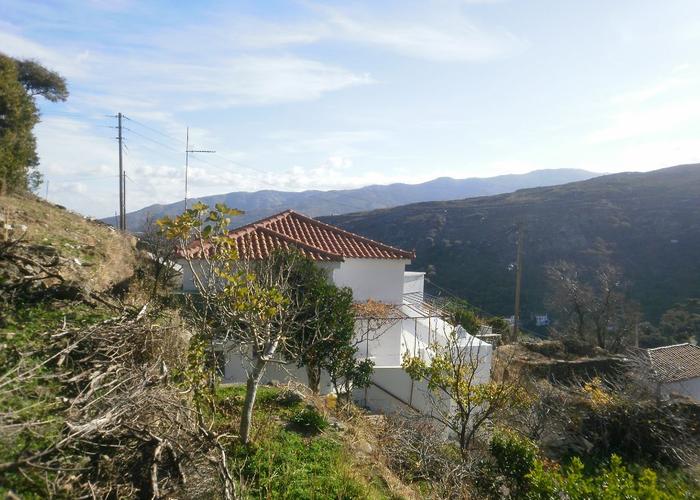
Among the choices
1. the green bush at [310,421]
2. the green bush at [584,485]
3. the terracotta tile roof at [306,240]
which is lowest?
the green bush at [310,421]

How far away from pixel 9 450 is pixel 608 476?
16.1 feet

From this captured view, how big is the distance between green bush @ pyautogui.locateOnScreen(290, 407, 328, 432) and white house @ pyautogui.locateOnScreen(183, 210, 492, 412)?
439cm

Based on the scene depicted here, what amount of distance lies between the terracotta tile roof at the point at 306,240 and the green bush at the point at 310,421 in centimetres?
655

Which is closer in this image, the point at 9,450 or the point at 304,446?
the point at 9,450

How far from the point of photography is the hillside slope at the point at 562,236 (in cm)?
4088

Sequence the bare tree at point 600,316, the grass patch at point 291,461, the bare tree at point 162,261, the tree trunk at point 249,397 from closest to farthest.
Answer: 1. the grass patch at point 291,461
2. the tree trunk at point 249,397
3. the bare tree at point 162,261
4. the bare tree at point 600,316

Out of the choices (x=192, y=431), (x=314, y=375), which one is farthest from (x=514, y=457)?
(x=192, y=431)

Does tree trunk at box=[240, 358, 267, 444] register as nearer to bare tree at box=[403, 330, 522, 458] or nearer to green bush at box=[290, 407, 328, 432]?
green bush at box=[290, 407, 328, 432]

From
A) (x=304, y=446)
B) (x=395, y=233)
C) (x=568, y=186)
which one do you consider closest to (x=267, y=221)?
(x=304, y=446)

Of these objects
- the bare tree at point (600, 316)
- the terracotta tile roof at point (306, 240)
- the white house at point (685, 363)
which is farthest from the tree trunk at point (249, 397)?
the bare tree at point (600, 316)

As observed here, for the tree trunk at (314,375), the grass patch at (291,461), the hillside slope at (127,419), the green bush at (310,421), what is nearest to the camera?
the hillside slope at (127,419)

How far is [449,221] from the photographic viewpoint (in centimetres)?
6462

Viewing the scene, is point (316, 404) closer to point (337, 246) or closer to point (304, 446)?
point (304, 446)

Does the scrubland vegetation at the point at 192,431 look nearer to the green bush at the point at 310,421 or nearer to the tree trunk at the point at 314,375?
the green bush at the point at 310,421
